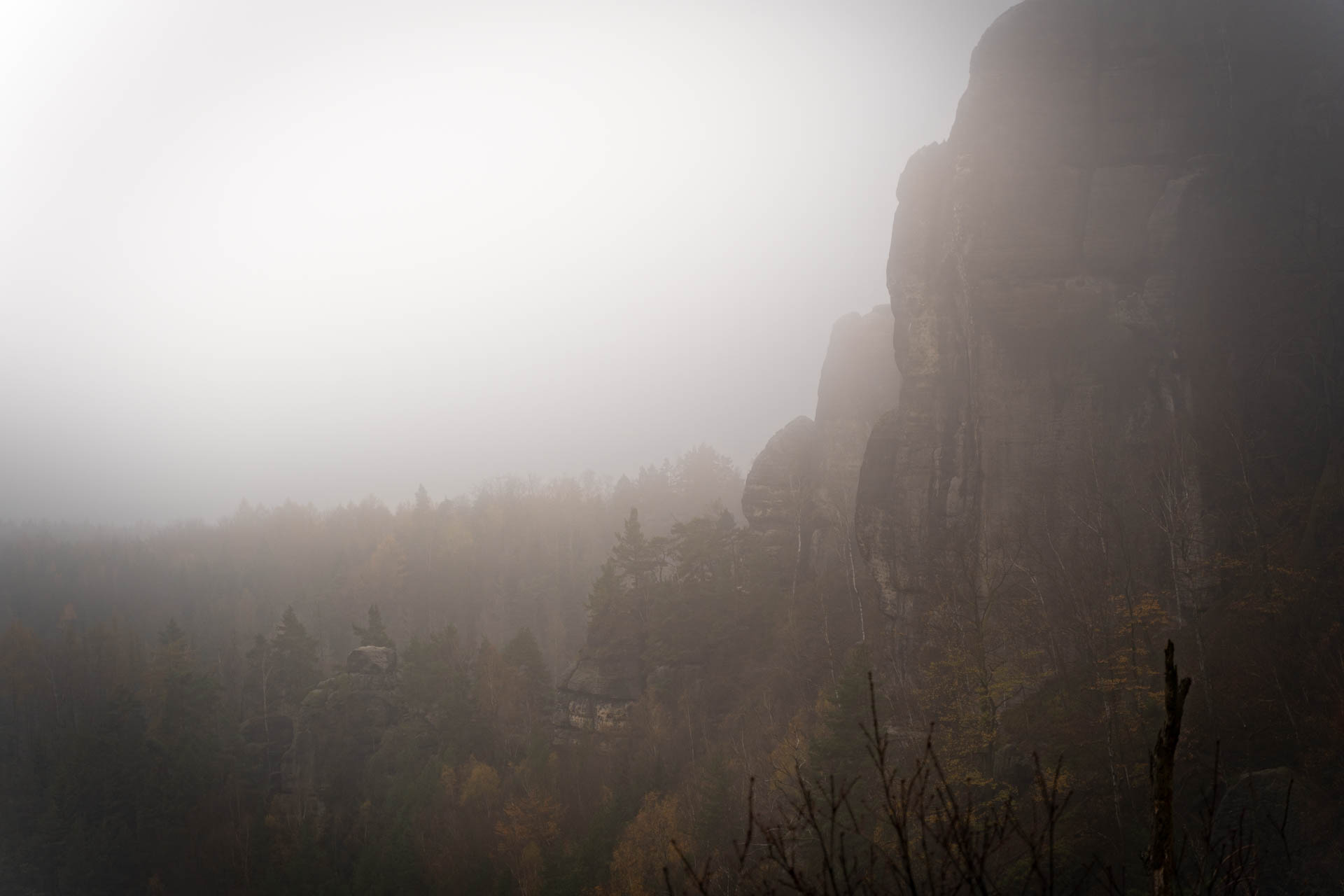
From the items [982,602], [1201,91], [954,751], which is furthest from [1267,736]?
[1201,91]

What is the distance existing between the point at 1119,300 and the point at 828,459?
65.9ft

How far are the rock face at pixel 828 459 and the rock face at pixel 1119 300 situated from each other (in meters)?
9.08

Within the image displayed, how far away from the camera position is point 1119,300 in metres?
31.6

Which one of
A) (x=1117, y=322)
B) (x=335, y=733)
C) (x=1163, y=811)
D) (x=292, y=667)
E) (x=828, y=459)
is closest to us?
(x=1163, y=811)

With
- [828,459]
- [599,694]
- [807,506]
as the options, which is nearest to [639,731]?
[599,694]

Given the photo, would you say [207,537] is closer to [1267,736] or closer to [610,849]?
[610,849]

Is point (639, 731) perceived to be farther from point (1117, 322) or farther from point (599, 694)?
point (1117, 322)

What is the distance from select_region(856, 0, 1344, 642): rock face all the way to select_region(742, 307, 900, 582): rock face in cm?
908

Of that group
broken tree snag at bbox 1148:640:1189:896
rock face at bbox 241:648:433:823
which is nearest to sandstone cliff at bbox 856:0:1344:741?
broken tree snag at bbox 1148:640:1189:896

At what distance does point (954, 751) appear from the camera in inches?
986

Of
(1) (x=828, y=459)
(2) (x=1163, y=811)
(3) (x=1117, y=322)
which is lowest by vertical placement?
(2) (x=1163, y=811)

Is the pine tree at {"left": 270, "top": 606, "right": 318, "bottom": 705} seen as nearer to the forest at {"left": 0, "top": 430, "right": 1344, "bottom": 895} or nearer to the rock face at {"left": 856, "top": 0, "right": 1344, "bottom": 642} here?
the forest at {"left": 0, "top": 430, "right": 1344, "bottom": 895}

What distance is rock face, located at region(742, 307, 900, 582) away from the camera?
46.8 metres

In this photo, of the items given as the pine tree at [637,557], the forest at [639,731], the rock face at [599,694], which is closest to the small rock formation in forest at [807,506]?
the rock face at [599,694]
